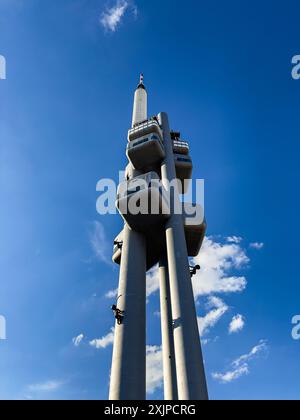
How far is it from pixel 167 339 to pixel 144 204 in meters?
8.93

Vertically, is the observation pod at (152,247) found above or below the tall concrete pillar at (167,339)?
above

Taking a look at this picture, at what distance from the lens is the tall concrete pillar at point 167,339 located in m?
18.9

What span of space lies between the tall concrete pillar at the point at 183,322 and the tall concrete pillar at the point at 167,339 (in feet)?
14.6

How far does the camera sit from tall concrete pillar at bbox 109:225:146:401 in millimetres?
14609

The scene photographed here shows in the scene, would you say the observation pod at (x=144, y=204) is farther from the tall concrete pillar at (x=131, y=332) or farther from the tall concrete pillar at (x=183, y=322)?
the tall concrete pillar at (x=131, y=332)

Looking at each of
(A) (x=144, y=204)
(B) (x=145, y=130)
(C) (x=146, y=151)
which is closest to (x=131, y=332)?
(A) (x=144, y=204)

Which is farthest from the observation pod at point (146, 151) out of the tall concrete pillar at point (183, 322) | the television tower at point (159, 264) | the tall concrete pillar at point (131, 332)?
the tall concrete pillar at point (131, 332)

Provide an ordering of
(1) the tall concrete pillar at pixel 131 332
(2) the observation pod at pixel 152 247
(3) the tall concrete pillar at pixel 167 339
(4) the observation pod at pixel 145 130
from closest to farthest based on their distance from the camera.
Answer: (1) the tall concrete pillar at pixel 131 332 → (3) the tall concrete pillar at pixel 167 339 → (2) the observation pod at pixel 152 247 → (4) the observation pod at pixel 145 130

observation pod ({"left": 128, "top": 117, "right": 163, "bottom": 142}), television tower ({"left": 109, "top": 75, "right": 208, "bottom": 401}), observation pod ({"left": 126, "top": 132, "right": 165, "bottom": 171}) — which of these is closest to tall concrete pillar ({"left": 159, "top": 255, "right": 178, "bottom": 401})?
television tower ({"left": 109, "top": 75, "right": 208, "bottom": 401})

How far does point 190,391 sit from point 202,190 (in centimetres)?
1413

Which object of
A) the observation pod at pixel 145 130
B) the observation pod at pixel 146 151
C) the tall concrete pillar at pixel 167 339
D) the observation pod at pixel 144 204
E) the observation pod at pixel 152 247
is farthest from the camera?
the observation pod at pixel 145 130

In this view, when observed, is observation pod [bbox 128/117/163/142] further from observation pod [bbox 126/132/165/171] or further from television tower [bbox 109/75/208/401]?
observation pod [bbox 126/132/165/171]

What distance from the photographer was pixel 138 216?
69.1 feet

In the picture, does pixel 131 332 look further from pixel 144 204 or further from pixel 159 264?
pixel 159 264
